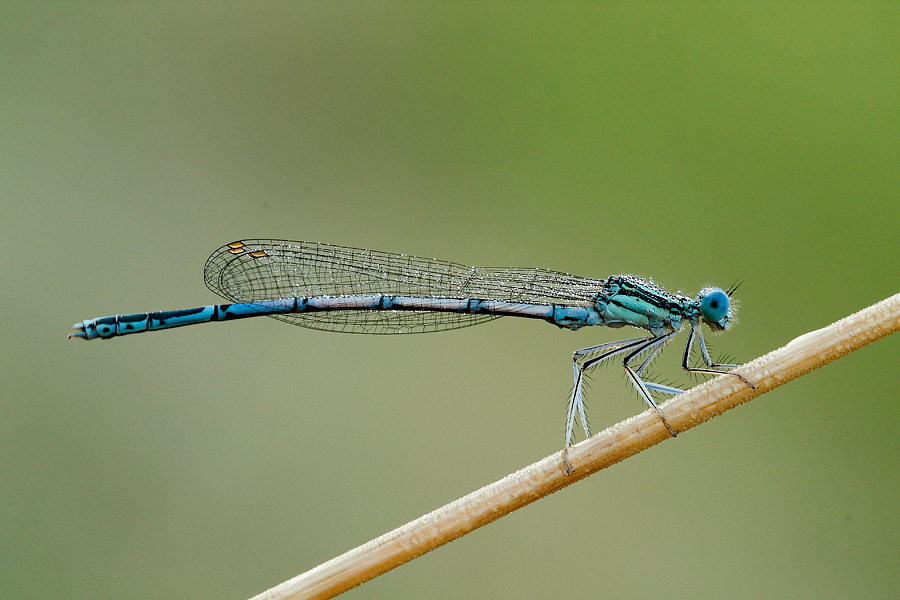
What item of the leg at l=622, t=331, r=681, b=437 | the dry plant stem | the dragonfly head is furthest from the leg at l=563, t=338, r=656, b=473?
the dry plant stem

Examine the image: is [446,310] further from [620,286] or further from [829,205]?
[829,205]

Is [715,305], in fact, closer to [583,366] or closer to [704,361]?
[704,361]

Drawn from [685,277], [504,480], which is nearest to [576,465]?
[504,480]

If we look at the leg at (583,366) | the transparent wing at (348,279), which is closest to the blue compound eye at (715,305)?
the leg at (583,366)

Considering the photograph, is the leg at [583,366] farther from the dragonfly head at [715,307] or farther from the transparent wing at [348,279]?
the transparent wing at [348,279]

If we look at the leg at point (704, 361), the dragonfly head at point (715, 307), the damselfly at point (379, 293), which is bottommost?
the leg at point (704, 361)
